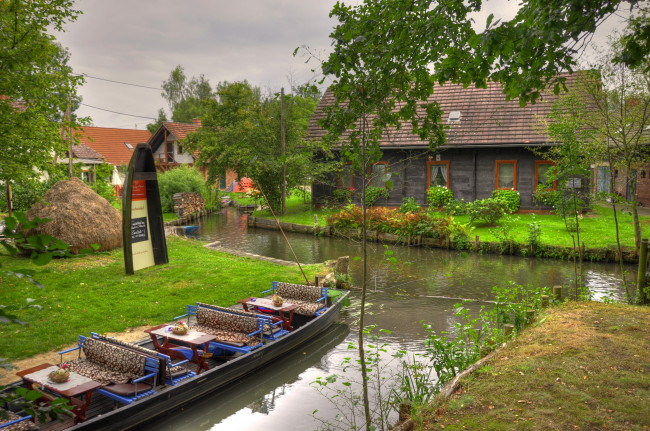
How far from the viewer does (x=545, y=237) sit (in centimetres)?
1941

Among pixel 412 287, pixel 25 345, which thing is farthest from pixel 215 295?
pixel 412 287

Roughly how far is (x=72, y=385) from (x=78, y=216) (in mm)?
11021

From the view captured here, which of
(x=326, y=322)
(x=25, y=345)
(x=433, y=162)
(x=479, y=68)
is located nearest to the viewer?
(x=479, y=68)

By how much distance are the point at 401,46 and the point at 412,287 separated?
1081cm

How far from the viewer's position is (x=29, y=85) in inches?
444

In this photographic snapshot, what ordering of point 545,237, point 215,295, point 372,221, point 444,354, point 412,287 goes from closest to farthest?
point 444,354
point 215,295
point 412,287
point 545,237
point 372,221

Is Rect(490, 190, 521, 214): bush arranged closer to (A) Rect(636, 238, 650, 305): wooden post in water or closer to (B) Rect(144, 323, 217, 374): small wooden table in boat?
(A) Rect(636, 238, 650, 305): wooden post in water

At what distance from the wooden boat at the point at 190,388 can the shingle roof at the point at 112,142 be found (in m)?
41.4

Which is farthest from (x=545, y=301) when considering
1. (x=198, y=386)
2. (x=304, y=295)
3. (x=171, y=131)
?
(x=171, y=131)

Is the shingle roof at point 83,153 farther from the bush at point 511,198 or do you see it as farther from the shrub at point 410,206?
the bush at point 511,198

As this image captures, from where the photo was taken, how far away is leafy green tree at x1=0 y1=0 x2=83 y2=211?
11.0 metres

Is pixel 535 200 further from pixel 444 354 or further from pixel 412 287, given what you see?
pixel 444 354

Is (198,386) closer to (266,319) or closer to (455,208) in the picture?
(266,319)

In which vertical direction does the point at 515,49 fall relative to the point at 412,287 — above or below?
above
